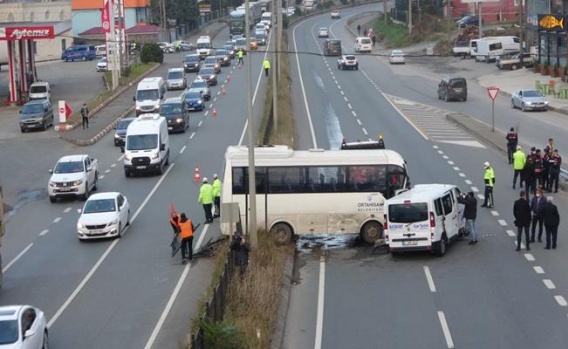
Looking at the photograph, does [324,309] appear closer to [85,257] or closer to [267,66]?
[85,257]

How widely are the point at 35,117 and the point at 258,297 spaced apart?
1668 inches

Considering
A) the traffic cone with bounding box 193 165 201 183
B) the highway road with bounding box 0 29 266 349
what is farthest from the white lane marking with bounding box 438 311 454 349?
the traffic cone with bounding box 193 165 201 183

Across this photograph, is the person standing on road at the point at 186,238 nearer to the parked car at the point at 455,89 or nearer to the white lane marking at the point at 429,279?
the white lane marking at the point at 429,279

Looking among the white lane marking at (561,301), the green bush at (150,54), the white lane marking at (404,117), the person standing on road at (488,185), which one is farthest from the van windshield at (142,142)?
the green bush at (150,54)

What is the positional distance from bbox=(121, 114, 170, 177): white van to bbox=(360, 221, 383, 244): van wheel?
16.2 meters

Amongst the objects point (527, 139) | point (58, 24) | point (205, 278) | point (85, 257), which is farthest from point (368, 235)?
point (58, 24)

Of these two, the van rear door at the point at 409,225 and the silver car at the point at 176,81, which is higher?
the silver car at the point at 176,81

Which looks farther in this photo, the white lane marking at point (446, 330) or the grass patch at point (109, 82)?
the grass patch at point (109, 82)

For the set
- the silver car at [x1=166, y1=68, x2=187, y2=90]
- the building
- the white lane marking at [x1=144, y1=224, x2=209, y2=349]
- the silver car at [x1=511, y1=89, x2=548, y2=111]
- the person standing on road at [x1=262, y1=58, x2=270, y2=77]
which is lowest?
the white lane marking at [x1=144, y1=224, x2=209, y2=349]

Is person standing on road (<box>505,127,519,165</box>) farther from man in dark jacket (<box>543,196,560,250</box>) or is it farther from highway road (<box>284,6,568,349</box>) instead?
man in dark jacket (<box>543,196,560,250</box>)

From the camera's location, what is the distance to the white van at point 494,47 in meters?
94.6

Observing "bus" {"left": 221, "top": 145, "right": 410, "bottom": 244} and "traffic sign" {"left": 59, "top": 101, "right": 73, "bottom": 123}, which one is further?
"traffic sign" {"left": 59, "top": 101, "right": 73, "bottom": 123}

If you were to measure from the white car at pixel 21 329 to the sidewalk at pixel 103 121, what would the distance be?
123ft

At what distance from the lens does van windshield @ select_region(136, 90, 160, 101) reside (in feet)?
218
